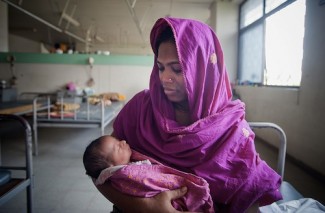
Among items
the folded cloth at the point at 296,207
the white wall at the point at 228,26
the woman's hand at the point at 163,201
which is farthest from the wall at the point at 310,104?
the white wall at the point at 228,26

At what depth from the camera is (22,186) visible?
142 centimetres

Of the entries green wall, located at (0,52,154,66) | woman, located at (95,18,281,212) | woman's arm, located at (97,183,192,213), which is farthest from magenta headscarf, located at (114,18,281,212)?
green wall, located at (0,52,154,66)

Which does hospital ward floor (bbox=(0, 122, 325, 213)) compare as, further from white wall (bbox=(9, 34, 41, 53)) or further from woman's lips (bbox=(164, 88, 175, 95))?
white wall (bbox=(9, 34, 41, 53))

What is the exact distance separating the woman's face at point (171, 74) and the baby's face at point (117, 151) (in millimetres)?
267

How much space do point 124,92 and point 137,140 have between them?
5069mm

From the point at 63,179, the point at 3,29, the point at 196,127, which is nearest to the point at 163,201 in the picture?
the point at 196,127

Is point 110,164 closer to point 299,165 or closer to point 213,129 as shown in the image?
point 213,129

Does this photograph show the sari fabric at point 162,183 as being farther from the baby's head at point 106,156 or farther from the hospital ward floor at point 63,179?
the hospital ward floor at point 63,179

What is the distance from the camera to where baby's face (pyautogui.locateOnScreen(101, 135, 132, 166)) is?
0.89m

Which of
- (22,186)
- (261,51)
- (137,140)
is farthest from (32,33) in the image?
(137,140)

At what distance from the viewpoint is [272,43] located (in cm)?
426

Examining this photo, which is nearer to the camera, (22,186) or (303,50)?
(22,186)

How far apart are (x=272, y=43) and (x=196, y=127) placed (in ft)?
13.7

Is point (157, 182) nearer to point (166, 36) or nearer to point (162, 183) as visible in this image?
point (162, 183)
